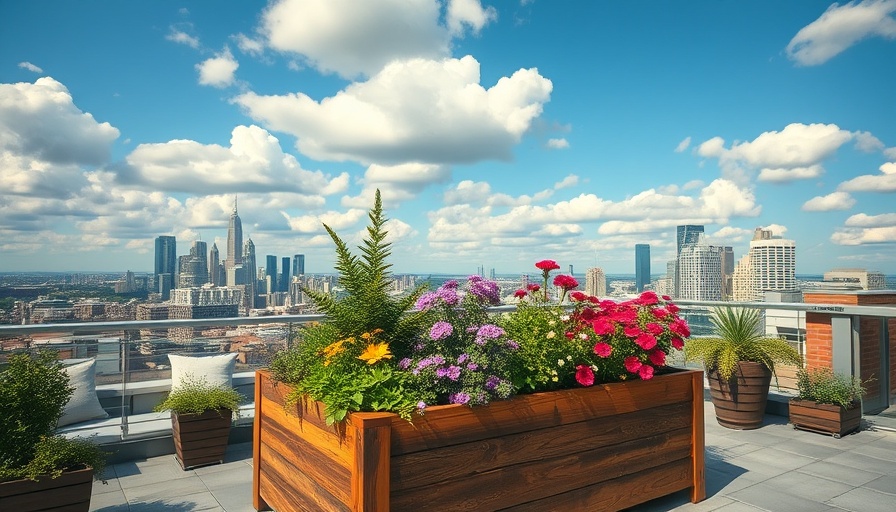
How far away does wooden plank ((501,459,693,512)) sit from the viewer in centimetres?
267

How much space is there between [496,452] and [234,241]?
5208cm

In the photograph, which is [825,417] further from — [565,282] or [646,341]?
[565,282]

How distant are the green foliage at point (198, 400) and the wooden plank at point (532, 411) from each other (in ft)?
7.77

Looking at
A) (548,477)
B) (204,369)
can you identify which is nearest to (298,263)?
(204,369)

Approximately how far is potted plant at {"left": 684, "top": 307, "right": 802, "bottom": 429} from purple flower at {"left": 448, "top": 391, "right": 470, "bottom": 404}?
3518mm

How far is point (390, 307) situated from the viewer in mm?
2721

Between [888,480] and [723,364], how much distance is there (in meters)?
1.44

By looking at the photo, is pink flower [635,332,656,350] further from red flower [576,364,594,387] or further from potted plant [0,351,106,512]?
potted plant [0,351,106,512]

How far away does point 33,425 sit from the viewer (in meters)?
2.73

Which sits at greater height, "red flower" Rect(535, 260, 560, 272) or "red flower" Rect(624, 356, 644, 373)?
"red flower" Rect(535, 260, 560, 272)

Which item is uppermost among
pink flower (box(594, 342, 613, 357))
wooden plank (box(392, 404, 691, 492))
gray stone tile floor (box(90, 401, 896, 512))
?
pink flower (box(594, 342, 613, 357))

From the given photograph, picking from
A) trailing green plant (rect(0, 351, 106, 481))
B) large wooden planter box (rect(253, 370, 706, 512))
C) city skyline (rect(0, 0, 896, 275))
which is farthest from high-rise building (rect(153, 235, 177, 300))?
large wooden planter box (rect(253, 370, 706, 512))

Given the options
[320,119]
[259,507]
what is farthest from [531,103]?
[259,507]

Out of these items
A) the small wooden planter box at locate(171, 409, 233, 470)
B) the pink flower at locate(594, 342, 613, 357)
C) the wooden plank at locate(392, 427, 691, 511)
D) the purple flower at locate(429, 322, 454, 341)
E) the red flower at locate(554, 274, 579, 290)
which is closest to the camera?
the wooden plank at locate(392, 427, 691, 511)
